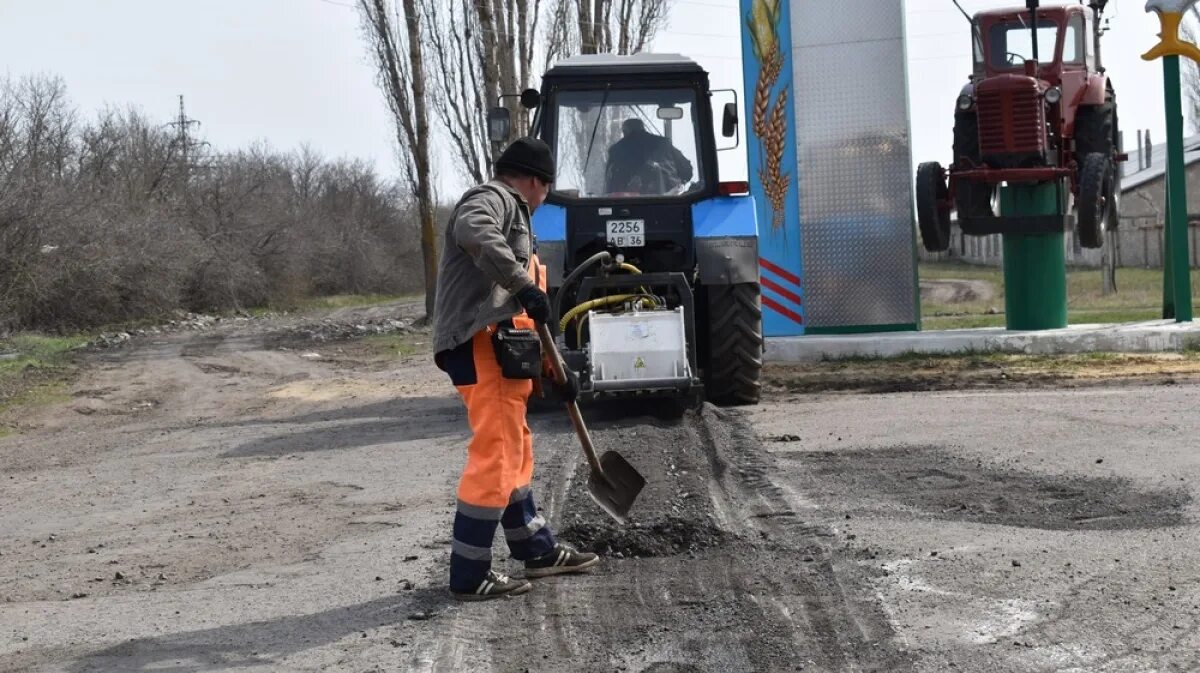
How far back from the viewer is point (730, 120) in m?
12.4

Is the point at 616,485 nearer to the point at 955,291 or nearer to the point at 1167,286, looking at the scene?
the point at 1167,286

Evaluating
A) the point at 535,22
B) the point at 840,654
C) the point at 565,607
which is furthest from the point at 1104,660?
the point at 535,22

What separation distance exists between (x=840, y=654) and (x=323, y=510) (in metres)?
4.41

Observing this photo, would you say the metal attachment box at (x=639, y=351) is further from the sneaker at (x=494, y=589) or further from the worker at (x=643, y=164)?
the sneaker at (x=494, y=589)

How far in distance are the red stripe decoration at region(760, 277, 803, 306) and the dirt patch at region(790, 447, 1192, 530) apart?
8908 mm

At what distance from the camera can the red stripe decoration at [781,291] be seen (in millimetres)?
18547

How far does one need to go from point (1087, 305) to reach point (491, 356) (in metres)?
25.4

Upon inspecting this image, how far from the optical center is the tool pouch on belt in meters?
6.03

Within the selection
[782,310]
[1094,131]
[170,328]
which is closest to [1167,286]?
[1094,131]

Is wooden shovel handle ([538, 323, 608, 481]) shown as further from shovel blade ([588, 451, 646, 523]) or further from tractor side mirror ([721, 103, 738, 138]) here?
tractor side mirror ([721, 103, 738, 138])

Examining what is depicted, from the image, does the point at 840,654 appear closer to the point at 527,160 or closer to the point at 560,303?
the point at 527,160

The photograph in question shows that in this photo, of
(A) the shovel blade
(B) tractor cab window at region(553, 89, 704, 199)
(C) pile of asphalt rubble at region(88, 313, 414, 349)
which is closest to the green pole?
(B) tractor cab window at region(553, 89, 704, 199)

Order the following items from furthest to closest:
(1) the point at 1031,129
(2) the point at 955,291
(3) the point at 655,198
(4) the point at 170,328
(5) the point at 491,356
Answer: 1. (2) the point at 955,291
2. (4) the point at 170,328
3. (1) the point at 1031,129
4. (3) the point at 655,198
5. (5) the point at 491,356

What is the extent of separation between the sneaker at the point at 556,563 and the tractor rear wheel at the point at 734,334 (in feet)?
20.2
